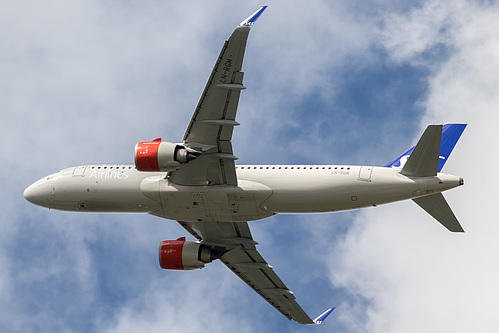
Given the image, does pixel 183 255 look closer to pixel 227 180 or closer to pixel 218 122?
pixel 227 180

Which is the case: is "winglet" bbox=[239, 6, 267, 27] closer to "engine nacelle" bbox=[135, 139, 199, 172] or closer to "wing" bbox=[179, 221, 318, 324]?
"engine nacelle" bbox=[135, 139, 199, 172]

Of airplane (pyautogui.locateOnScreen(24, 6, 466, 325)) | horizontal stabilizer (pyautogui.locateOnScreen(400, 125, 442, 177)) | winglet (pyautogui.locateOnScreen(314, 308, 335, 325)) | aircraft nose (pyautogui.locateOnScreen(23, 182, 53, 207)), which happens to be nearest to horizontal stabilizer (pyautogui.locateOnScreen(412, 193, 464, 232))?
airplane (pyautogui.locateOnScreen(24, 6, 466, 325))

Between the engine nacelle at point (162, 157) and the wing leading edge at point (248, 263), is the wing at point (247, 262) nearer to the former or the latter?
the wing leading edge at point (248, 263)

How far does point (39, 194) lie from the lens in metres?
53.5

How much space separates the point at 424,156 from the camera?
46.6 metres

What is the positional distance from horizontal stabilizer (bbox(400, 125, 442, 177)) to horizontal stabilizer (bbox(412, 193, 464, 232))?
1.82m

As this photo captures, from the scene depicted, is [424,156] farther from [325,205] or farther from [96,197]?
[96,197]

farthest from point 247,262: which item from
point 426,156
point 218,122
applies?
point 426,156

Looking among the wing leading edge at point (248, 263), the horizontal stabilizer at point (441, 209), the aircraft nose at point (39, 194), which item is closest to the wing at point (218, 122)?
the wing leading edge at point (248, 263)

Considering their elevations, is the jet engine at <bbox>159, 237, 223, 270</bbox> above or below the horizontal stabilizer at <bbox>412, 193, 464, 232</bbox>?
below

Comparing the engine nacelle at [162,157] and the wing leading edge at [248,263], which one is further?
the wing leading edge at [248,263]

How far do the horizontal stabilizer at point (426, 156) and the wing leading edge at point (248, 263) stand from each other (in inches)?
522

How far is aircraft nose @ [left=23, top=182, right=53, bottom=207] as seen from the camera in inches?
2095

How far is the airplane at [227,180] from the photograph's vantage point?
45.7 metres
